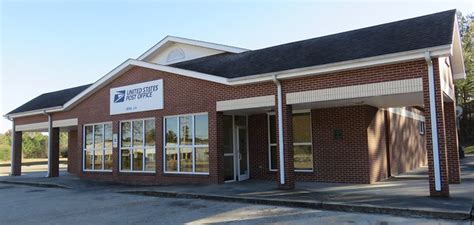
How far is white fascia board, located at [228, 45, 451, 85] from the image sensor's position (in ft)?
31.1

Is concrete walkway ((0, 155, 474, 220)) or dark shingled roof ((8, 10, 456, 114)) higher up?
dark shingled roof ((8, 10, 456, 114))

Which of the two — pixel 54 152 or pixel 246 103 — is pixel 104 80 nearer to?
pixel 54 152

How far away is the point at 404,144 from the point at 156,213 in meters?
13.1

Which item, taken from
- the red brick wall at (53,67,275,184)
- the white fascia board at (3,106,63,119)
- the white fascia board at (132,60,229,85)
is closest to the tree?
the red brick wall at (53,67,275,184)

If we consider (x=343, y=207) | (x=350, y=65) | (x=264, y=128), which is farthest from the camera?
(x=264, y=128)

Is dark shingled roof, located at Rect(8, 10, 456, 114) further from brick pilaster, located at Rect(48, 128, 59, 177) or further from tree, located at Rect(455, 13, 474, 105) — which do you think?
tree, located at Rect(455, 13, 474, 105)

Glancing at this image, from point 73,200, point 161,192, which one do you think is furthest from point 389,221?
point 73,200

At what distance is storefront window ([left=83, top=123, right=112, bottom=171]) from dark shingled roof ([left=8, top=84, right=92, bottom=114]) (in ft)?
9.06

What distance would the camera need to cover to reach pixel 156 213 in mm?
9492

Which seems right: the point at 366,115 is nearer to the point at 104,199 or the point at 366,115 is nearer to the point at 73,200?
the point at 104,199

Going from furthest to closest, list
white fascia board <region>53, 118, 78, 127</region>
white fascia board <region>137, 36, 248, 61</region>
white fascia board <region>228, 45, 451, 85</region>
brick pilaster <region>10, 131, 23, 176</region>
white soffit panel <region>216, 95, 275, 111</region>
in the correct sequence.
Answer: brick pilaster <region>10, 131, 23, 176</region> → white fascia board <region>53, 118, 78, 127</region> → white fascia board <region>137, 36, 248, 61</region> → white soffit panel <region>216, 95, 275, 111</region> → white fascia board <region>228, 45, 451, 85</region>

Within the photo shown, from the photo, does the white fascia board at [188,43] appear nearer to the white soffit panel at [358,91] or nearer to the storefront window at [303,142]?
the storefront window at [303,142]

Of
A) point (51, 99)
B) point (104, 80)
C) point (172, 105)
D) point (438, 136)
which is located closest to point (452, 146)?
point (438, 136)

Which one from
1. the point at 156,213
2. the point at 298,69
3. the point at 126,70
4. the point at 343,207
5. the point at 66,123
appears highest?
the point at 126,70
